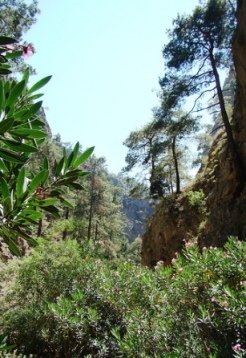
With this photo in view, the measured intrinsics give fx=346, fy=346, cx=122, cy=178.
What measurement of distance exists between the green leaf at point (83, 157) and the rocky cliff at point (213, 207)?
8938mm

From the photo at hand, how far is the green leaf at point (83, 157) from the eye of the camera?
2.50 m

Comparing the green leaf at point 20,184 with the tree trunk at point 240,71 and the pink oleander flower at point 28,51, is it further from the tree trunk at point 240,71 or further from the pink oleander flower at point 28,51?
the tree trunk at point 240,71

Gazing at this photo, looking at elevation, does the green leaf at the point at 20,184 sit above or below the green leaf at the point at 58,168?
below

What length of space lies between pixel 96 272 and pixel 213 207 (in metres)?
8.00

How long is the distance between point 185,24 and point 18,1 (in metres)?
7.94

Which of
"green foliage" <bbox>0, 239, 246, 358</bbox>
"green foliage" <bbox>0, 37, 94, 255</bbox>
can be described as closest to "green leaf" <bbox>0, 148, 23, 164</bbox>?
"green foliage" <bbox>0, 37, 94, 255</bbox>

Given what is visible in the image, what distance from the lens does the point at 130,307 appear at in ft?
22.8

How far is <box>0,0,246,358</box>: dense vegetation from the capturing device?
87.4 inches

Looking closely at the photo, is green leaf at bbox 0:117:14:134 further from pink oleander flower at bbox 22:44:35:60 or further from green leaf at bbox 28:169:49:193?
pink oleander flower at bbox 22:44:35:60

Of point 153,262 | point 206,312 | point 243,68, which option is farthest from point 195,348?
point 153,262

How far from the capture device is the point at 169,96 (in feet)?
52.5

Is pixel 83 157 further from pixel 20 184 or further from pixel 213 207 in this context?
pixel 213 207

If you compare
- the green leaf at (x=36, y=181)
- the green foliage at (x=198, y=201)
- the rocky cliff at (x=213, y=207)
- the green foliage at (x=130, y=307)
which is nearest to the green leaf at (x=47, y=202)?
the green leaf at (x=36, y=181)

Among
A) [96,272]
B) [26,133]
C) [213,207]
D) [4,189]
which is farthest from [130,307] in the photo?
[213,207]
